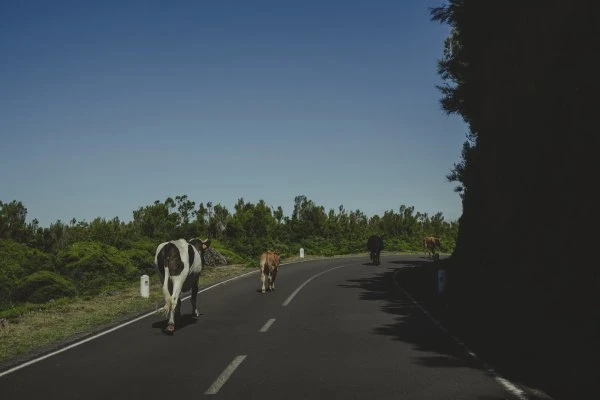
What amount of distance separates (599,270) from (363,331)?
4.93 m

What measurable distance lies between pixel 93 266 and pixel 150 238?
14.9 meters

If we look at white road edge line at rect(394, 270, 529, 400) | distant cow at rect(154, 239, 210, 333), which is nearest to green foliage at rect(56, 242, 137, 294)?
distant cow at rect(154, 239, 210, 333)

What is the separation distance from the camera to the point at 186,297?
63.6 ft

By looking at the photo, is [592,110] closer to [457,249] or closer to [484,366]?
[484,366]

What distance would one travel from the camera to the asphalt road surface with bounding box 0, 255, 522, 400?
6832mm

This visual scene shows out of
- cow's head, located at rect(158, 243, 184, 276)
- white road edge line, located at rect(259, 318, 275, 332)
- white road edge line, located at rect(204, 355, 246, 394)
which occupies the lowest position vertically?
white road edge line, located at rect(259, 318, 275, 332)

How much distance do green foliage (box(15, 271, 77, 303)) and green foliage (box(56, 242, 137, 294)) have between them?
1.59 metres

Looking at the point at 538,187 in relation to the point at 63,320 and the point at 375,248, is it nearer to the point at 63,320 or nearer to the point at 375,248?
the point at 63,320

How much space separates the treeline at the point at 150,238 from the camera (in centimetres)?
2423

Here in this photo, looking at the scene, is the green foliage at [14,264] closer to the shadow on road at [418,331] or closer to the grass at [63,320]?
the grass at [63,320]

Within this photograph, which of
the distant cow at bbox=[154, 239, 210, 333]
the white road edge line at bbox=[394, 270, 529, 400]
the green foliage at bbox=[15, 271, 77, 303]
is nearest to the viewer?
the white road edge line at bbox=[394, 270, 529, 400]

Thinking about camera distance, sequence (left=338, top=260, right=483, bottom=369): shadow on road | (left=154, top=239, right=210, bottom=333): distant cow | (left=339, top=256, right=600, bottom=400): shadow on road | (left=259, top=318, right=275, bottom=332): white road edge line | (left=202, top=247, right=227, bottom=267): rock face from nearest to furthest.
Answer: (left=339, top=256, right=600, bottom=400): shadow on road, (left=338, top=260, right=483, bottom=369): shadow on road, (left=154, top=239, right=210, bottom=333): distant cow, (left=259, top=318, right=275, bottom=332): white road edge line, (left=202, top=247, right=227, bottom=267): rock face

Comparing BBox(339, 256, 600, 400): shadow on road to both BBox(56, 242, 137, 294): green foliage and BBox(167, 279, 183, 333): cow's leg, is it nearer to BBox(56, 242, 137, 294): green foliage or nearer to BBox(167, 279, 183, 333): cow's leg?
BBox(167, 279, 183, 333): cow's leg

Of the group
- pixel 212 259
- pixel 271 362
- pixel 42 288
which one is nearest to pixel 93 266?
pixel 42 288
